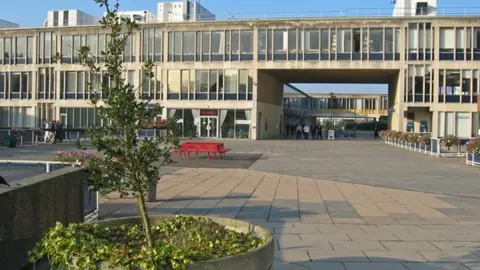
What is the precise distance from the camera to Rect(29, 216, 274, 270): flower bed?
359cm

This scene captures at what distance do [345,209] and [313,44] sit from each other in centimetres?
4344

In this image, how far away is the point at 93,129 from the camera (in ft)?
13.6

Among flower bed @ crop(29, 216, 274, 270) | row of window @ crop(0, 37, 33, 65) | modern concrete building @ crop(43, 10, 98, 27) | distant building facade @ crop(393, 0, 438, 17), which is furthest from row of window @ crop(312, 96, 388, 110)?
flower bed @ crop(29, 216, 274, 270)

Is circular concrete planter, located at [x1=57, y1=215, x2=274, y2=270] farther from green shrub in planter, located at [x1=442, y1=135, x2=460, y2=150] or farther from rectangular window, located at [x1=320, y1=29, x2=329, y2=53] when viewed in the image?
rectangular window, located at [x1=320, y1=29, x2=329, y2=53]

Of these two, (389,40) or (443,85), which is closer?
(443,85)

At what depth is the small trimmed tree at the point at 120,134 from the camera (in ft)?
13.2

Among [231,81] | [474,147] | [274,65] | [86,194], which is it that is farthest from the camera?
[231,81]

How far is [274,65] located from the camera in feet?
175

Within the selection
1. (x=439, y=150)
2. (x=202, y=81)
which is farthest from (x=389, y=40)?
(x=439, y=150)

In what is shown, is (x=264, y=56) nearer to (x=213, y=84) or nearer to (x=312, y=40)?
(x=312, y=40)

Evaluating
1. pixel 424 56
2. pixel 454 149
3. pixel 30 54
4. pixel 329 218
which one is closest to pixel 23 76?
pixel 30 54

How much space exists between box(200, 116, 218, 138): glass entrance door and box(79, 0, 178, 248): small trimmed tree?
5011cm

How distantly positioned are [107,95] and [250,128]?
162 feet

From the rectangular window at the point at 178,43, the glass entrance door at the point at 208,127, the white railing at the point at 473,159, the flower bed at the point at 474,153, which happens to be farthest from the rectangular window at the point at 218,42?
the flower bed at the point at 474,153
